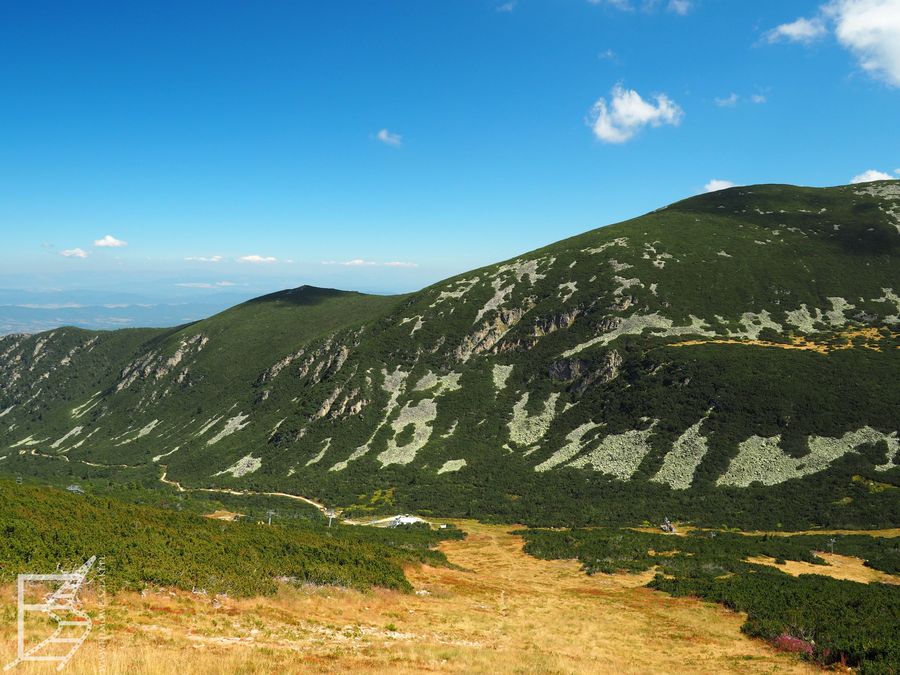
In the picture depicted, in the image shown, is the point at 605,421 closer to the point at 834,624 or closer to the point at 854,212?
the point at 834,624

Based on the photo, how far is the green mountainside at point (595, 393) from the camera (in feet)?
245

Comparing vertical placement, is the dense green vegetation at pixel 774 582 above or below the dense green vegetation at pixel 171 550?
below

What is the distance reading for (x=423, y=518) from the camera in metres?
76.0

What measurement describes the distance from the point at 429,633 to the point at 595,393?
8377 centimetres

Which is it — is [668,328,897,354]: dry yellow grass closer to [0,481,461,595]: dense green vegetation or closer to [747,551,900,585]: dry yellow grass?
[747,551,900,585]: dry yellow grass

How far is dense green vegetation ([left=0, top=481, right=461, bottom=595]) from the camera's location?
24078 millimetres

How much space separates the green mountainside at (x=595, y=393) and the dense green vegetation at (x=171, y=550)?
142 ft

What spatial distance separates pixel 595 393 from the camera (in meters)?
102

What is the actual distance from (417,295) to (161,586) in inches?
5673

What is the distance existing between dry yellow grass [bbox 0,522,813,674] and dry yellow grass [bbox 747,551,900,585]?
18349 millimetres
